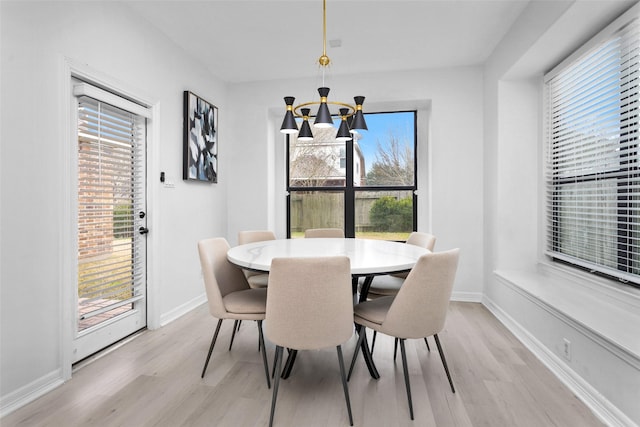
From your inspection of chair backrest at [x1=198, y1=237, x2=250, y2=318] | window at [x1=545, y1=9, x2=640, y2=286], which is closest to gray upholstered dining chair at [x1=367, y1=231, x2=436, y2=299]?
chair backrest at [x1=198, y1=237, x2=250, y2=318]

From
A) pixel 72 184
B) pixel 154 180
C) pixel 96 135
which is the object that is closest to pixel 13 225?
pixel 72 184

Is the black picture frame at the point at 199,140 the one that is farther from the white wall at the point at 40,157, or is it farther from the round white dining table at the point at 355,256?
the round white dining table at the point at 355,256


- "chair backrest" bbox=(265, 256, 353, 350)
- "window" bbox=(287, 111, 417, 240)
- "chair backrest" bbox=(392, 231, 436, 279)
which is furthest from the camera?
"window" bbox=(287, 111, 417, 240)

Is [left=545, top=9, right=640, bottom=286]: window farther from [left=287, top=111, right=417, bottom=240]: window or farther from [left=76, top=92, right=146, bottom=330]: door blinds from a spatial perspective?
[left=76, top=92, right=146, bottom=330]: door blinds

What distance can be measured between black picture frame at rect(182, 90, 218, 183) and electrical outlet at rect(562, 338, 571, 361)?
129 inches

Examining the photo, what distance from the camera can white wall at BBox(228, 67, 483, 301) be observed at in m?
Result: 3.71

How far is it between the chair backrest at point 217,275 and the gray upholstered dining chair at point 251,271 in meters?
0.20

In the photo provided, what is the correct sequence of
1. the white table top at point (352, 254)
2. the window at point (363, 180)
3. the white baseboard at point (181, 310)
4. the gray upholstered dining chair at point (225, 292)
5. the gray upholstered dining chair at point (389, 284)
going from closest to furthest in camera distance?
1. the white table top at point (352, 254)
2. the gray upholstered dining chair at point (225, 292)
3. the gray upholstered dining chair at point (389, 284)
4. the white baseboard at point (181, 310)
5. the window at point (363, 180)

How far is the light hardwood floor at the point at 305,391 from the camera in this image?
64.6 inches

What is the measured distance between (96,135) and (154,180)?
596 millimetres

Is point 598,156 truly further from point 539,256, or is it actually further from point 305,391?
point 305,391

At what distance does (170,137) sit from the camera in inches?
122

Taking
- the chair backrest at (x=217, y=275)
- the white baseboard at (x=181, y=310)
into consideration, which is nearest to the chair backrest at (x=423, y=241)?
the chair backrest at (x=217, y=275)

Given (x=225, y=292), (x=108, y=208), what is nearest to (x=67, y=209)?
(x=108, y=208)
